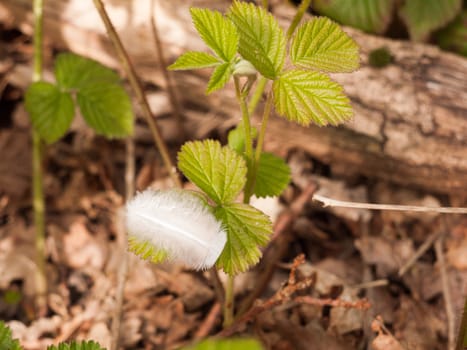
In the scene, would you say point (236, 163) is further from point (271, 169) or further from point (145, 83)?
point (145, 83)

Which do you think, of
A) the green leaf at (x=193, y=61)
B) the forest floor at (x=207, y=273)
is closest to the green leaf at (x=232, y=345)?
the green leaf at (x=193, y=61)

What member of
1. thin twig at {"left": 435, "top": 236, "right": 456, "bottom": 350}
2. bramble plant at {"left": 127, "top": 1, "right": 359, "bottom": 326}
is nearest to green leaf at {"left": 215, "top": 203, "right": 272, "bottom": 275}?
bramble plant at {"left": 127, "top": 1, "right": 359, "bottom": 326}

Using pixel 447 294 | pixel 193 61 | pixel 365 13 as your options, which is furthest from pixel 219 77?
pixel 365 13

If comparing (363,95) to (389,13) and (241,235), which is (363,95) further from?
(241,235)

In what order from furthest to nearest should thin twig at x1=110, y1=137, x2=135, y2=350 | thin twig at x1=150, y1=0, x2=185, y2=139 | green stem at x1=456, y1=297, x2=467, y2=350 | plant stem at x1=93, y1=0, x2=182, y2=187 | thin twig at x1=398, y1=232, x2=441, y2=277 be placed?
1. thin twig at x1=150, y1=0, x2=185, y2=139
2. thin twig at x1=398, y1=232, x2=441, y2=277
3. thin twig at x1=110, y1=137, x2=135, y2=350
4. plant stem at x1=93, y1=0, x2=182, y2=187
5. green stem at x1=456, y1=297, x2=467, y2=350

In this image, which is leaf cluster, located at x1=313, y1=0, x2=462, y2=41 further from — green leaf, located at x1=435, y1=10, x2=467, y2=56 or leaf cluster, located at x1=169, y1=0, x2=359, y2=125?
leaf cluster, located at x1=169, y1=0, x2=359, y2=125

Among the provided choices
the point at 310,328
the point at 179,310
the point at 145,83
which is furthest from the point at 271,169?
the point at 145,83

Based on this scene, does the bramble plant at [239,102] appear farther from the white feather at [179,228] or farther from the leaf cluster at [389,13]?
the leaf cluster at [389,13]
